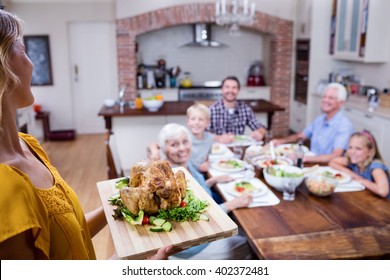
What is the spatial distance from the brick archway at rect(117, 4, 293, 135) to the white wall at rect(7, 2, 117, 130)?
0.53 m

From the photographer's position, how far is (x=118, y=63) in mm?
5219

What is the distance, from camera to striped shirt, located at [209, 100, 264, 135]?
10.3ft

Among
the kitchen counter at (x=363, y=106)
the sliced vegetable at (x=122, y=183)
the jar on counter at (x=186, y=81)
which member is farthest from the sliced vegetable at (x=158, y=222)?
the jar on counter at (x=186, y=81)

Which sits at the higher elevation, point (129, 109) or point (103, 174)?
point (129, 109)

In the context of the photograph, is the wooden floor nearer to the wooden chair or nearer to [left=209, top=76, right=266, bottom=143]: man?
the wooden chair

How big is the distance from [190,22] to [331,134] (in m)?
3.24

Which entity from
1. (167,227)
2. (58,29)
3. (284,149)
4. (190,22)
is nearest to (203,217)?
(167,227)

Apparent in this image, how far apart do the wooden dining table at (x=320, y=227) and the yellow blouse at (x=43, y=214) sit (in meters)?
0.66

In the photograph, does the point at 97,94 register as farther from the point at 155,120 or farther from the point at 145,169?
the point at 145,169

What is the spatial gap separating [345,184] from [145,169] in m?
1.31

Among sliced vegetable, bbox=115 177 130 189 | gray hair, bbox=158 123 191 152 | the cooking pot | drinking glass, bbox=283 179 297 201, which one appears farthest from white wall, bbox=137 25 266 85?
sliced vegetable, bbox=115 177 130 189

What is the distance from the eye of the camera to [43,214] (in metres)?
0.69

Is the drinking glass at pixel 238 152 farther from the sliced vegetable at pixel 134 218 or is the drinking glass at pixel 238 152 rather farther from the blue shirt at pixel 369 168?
the sliced vegetable at pixel 134 218
